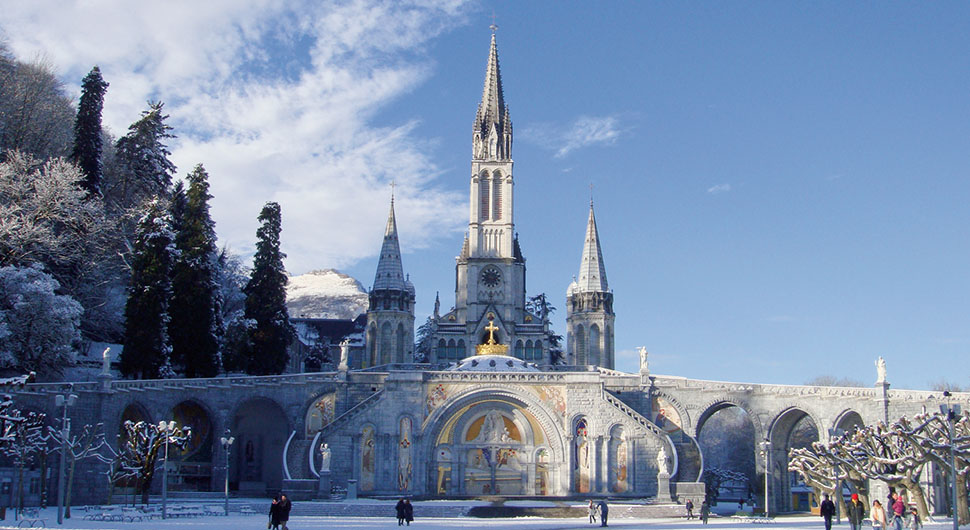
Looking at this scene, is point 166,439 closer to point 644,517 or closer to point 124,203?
point 644,517

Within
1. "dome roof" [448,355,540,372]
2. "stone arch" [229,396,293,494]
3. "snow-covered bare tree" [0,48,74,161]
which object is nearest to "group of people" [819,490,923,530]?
"dome roof" [448,355,540,372]

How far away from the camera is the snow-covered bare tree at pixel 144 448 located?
39.2 metres

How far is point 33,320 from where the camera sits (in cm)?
4259

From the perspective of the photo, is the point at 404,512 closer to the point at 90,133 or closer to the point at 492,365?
the point at 492,365

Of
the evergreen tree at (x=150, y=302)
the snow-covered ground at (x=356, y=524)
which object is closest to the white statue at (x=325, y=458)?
the snow-covered ground at (x=356, y=524)

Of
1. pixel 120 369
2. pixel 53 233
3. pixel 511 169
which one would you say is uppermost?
pixel 511 169

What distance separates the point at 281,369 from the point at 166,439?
18093 mm

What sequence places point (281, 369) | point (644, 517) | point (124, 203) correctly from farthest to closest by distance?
point (124, 203) → point (281, 369) → point (644, 517)

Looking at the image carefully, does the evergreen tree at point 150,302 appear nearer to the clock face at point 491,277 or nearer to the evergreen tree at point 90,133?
the evergreen tree at point 90,133

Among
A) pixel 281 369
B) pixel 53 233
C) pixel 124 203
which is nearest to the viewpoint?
pixel 53 233

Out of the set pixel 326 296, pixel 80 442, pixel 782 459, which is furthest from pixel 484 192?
pixel 326 296

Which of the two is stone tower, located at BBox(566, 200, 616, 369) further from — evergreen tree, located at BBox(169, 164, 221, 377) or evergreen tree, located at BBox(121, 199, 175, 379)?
evergreen tree, located at BBox(121, 199, 175, 379)

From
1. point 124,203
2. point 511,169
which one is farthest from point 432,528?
point 511,169

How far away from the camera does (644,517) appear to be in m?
40.3
